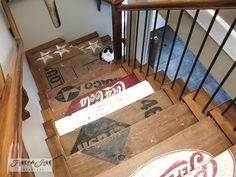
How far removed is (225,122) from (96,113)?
103 centimetres

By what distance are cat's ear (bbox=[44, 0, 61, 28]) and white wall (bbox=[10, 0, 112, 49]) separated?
0.06 m

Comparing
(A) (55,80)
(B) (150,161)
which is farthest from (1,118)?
(A) (55,80)

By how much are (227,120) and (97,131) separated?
0.96 metres

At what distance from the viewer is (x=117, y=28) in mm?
2379

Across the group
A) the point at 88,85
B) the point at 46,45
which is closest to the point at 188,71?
the point at 88,85

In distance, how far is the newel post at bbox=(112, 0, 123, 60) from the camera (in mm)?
2159

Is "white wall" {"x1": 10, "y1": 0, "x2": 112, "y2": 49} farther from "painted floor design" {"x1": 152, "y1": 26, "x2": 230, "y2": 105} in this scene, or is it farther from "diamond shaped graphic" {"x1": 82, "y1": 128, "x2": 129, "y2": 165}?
"diamond shaped graphic" {"x1": 82, "y1": 128, "x2": 129, "y2": 165}

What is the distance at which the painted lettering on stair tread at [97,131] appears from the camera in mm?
1918

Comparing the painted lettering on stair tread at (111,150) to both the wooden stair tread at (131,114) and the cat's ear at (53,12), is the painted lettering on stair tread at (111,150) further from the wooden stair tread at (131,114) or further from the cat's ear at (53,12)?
the cat's ear at (53,12)

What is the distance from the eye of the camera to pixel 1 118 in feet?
3.57

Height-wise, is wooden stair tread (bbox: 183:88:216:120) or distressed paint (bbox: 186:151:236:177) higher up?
wooden stair tread (bbox: 183:88:216:120)

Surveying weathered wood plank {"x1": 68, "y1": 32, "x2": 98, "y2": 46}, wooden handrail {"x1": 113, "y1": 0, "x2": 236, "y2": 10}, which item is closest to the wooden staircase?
wooden handrail {"x1": 113, "y1": 0, "x2": 236, "y2": 10}

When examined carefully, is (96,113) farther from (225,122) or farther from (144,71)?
(225,122)

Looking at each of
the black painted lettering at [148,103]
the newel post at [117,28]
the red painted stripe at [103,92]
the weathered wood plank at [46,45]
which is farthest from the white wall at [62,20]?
the black painted lettering at [148,103]
